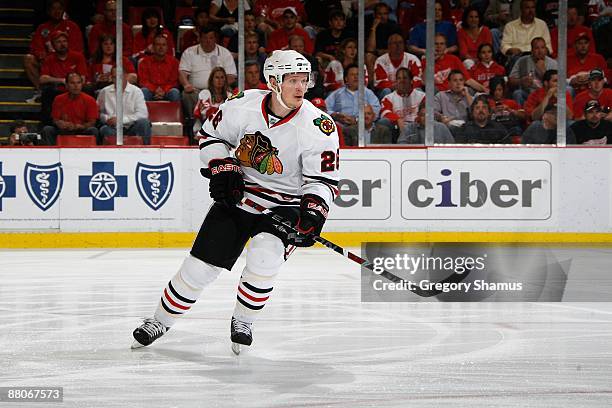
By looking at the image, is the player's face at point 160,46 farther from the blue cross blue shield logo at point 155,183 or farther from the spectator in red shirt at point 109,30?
the blue cross blue shield logo at point 155,183

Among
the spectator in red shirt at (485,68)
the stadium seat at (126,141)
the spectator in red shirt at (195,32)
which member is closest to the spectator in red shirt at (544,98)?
the spectator in red shirt at (485,68)

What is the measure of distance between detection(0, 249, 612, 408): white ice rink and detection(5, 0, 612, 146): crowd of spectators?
9.04ft

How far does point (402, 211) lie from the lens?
320 inches

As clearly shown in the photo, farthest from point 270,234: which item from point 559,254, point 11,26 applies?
point 11,26

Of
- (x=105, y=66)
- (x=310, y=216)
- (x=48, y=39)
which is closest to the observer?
(x=310, y=216)

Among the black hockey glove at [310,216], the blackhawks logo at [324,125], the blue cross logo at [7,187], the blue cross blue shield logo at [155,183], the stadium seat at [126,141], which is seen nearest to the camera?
the black hockey glove at [310,216]

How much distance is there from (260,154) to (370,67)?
16.0 ft

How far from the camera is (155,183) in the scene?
8070 millimetres

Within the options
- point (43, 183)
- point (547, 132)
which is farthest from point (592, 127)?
point (43, 183)

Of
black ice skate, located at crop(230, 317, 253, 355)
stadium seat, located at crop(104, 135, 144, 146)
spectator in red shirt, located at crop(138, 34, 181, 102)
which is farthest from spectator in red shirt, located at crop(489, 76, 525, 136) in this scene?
black ice skate, located at crop(230, 317, 253, 355)

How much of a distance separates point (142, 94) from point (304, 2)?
5.32 feet

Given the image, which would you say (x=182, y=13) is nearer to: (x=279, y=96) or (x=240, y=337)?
(x=279, y=96)

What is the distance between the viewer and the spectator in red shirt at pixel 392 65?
27.4ft

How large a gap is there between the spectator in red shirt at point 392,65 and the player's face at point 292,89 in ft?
15.7
